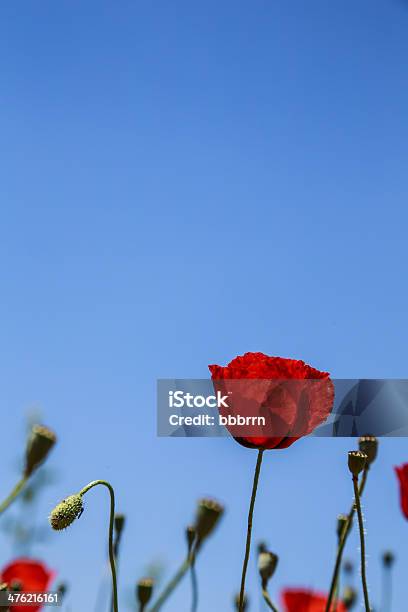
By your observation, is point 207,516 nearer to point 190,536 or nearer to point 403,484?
point 190,536

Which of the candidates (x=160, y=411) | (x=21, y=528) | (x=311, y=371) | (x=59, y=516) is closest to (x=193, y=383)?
(x=160, y=411)

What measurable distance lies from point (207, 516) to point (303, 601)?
17cm

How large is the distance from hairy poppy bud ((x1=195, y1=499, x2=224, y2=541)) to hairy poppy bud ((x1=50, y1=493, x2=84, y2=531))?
396mm

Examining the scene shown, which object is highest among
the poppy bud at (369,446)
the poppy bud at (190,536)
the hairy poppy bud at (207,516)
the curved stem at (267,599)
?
the poppy bud at (369,446)

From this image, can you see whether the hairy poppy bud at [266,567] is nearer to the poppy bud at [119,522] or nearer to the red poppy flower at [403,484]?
the red poppy flower at [403,484]

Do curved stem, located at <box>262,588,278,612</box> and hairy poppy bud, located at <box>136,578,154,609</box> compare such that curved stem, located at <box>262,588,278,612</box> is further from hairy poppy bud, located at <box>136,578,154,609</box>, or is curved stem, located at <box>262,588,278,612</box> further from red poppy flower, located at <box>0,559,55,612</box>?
red poppy flower, located at <box>0,559,55,612</box>

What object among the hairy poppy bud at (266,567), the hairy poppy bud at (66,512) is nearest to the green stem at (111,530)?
the hairy poppy bud at (66,512)

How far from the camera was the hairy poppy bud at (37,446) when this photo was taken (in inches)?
43.6

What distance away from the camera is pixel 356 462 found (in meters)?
0.72

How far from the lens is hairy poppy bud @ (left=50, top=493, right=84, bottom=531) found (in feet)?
2.14

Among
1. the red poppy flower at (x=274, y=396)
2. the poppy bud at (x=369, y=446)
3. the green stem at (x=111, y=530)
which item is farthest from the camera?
the poppy bud at (x=369, y=446)

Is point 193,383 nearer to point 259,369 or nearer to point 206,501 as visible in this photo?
point 259,369

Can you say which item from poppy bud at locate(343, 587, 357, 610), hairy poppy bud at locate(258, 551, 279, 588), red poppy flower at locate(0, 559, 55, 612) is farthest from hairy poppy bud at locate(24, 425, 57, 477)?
poppy bud at locate(343, 587, 357, 610)

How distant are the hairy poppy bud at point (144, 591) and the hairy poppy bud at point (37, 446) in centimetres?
22
